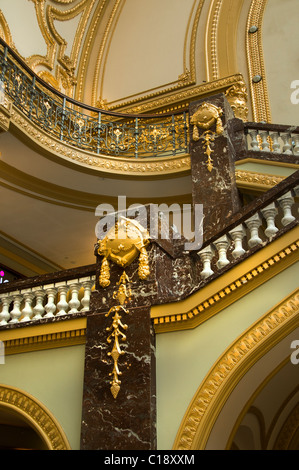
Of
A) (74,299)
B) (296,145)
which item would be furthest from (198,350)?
(296,145)

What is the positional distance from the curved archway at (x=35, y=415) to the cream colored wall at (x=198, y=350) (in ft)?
3.31

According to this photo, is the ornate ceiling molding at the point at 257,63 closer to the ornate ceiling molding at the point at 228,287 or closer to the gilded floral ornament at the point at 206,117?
the gilded floral ornament at the point at 206,117

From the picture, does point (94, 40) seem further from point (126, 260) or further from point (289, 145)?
point (126, 260)

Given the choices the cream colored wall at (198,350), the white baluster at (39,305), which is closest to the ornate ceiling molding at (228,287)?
the cream colored wall at (198,350)

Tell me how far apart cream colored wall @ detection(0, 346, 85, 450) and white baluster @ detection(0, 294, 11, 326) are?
45 cm

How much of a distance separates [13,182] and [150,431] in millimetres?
5487

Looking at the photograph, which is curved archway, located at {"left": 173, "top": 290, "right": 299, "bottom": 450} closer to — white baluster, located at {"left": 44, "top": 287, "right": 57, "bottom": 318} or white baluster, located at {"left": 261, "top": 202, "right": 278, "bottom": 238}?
white baluster, located at {"left": 261, "top": 202, "right": 278, "bottom": 238}

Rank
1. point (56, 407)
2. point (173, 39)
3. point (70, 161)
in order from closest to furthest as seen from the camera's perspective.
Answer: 1. point (56, 407)
2. point (70, 161)
3. point (173, 39)

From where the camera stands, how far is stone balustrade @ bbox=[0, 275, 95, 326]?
494 centimetres

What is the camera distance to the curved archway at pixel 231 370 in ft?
12.5

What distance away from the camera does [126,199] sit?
9039 millimetres

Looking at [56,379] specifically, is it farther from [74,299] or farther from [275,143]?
[275,143]

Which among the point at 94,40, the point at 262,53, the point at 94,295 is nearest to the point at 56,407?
the point at 94,295

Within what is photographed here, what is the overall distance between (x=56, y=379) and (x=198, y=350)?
1.48 m
